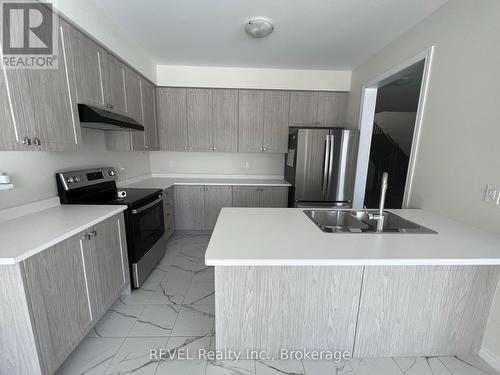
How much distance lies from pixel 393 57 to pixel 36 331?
145 inches

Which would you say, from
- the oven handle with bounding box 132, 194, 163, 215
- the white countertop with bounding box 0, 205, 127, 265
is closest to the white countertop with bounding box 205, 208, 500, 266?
the white countertop with bounding box 0, 205, 127, 265

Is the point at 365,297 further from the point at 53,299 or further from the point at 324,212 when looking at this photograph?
the point at 53,299

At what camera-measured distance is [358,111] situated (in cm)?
309

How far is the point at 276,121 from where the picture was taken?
3.45m

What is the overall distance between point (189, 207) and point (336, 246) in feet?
8.51

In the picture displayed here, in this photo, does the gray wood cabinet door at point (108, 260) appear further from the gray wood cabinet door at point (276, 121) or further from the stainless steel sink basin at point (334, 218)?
the gray wood cabinet door at point (276, 121)

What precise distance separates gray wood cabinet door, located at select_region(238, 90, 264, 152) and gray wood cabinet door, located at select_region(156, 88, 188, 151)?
2.93 feet

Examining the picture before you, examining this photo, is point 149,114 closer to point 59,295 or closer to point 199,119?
→ point 199,119

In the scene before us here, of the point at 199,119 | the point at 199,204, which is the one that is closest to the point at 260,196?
the point at 199,204

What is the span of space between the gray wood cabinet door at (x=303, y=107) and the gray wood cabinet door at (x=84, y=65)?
2510 millimetres

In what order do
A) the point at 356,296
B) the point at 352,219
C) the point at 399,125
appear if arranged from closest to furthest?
the point at 356,296
the point at 352,219
the point at 399,125

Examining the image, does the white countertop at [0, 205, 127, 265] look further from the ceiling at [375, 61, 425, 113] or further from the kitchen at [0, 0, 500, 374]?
the ceiling at [375, 61, 425, 113]

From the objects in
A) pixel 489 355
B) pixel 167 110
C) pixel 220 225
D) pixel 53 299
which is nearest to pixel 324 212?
pixel 220 225

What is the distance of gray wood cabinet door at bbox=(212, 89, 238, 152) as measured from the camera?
336 centimetres
